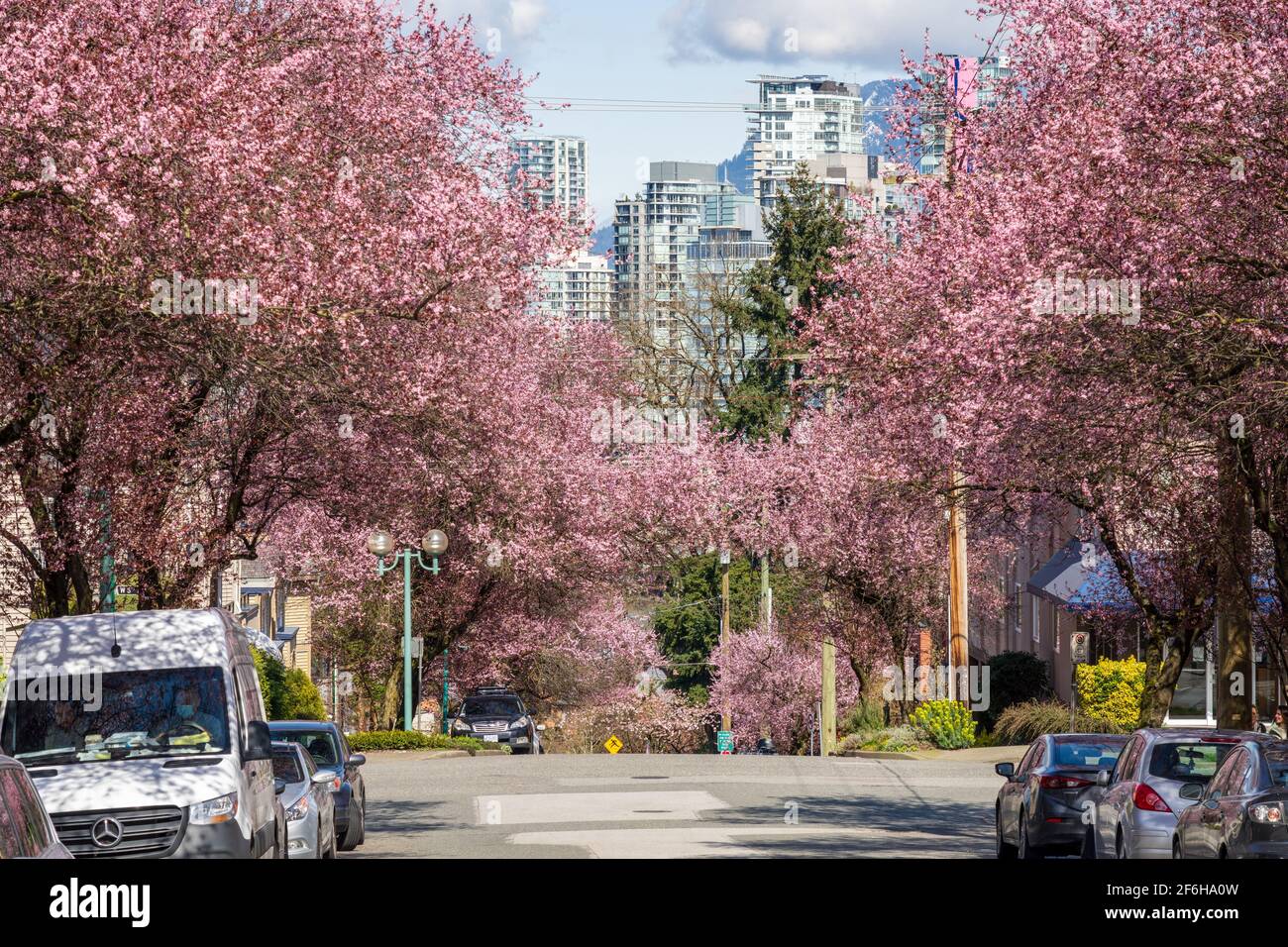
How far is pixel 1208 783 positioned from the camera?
13.4 metres

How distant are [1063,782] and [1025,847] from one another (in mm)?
748

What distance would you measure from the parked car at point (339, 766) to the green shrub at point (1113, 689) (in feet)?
61.9

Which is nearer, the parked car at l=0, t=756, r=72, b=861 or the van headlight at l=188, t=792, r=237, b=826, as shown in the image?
the parked car at l=0, t=756, r=72, b=861

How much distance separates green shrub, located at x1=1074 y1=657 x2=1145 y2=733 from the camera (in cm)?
3588

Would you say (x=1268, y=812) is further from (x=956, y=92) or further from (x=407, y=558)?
(x=407, y=558)

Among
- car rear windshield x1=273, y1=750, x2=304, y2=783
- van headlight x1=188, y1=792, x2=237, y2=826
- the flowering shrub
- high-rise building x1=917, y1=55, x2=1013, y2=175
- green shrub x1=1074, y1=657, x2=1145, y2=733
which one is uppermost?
high-rise building x1=917, y1=55, x2=1013, y2=175

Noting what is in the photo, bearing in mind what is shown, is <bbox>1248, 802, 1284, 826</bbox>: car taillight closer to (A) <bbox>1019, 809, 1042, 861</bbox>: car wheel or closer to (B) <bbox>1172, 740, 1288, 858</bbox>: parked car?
(B) <bbox>1172, 740, 1288, 858</bbox>: parked car

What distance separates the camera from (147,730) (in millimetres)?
13727

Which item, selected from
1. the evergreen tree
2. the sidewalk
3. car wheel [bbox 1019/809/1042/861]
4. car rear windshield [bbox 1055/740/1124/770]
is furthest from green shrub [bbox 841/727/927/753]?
the evergreen tree

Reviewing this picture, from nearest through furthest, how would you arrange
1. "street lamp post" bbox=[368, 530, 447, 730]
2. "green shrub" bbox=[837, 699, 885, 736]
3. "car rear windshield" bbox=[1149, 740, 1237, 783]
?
1. "car rear windshield" bbox=[1149, 740, 1237, 783]
2. "street lamp post" bbox=[368, 530, 447, 730]
3. "green shrub" bbox=[837, 699, 885, 736]

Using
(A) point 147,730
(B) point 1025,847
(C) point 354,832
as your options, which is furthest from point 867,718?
(A) point 147,730

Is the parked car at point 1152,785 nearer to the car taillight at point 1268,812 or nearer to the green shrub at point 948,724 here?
the car taillight at point 1268,812

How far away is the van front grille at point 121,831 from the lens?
501 inches
